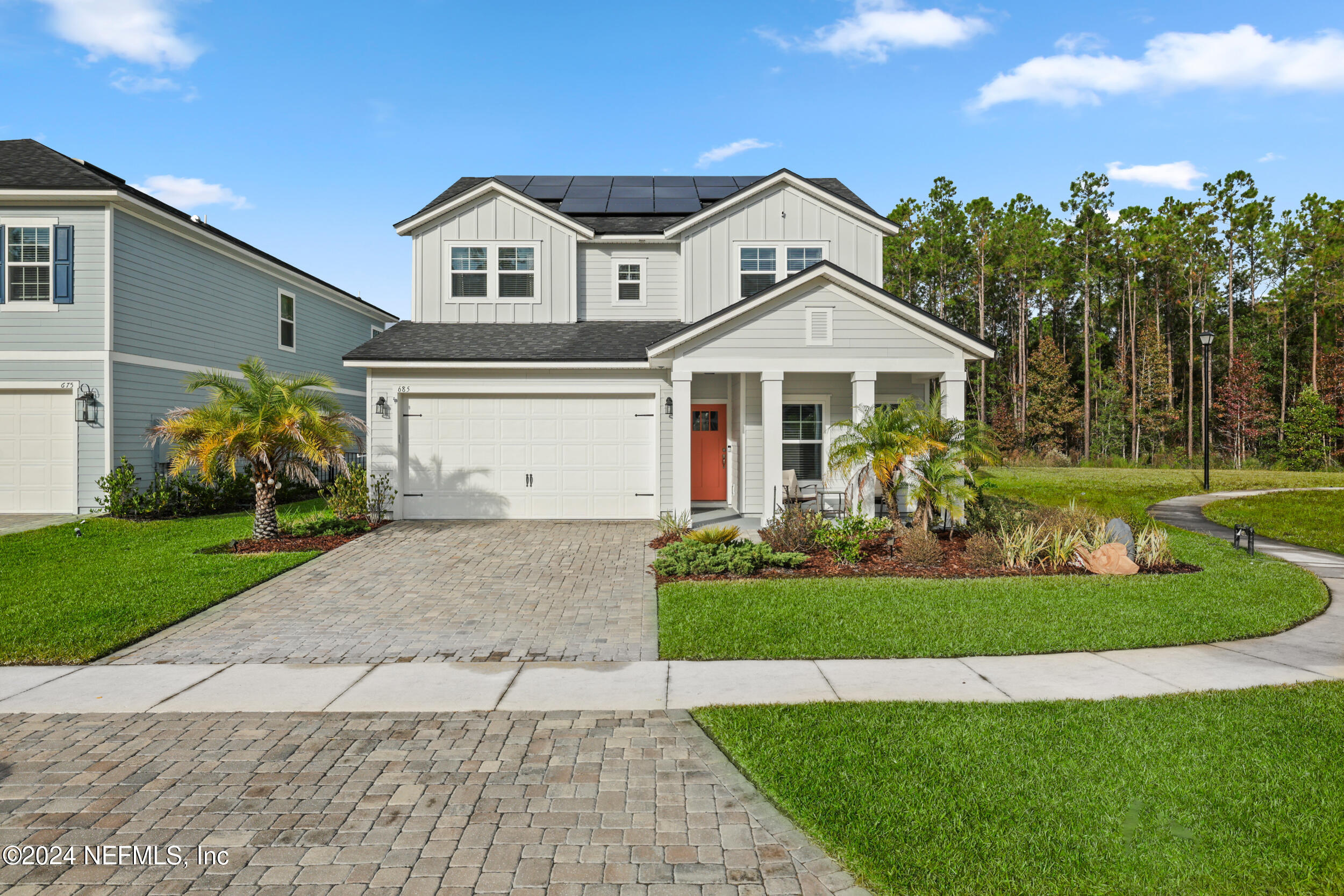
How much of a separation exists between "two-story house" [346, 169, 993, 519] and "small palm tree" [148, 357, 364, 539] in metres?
2.52

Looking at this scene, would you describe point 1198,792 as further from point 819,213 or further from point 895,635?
point 819,213

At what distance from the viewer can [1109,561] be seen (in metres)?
9.05

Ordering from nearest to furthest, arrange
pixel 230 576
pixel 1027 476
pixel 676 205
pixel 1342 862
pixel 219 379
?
pixel 1342 862 < pixel 230 576 < pixel 219 379 < pixel 676 205 < pixel 1027 476

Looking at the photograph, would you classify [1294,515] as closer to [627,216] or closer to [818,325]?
[818,325]

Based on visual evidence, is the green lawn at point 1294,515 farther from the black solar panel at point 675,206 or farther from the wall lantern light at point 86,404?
the wall lantern light at point 86,404

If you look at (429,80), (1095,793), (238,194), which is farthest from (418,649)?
(238,194)

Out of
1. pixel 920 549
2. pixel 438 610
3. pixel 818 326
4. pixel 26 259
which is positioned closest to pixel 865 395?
pixel 818 326

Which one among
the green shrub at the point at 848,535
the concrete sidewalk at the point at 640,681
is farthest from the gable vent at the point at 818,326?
the concrete sidewalk at the point at 640,681

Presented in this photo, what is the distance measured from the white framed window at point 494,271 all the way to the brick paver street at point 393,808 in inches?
490

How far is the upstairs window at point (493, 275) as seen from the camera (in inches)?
632

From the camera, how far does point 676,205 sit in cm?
1734

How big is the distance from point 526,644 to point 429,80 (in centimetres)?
1491

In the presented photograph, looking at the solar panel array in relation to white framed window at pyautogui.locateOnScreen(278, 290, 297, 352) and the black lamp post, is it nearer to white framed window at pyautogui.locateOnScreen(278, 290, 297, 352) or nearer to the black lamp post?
white framed window at pyautogui.locateOnScreen(278, 290, 297, 352)

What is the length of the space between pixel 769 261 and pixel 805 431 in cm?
418
